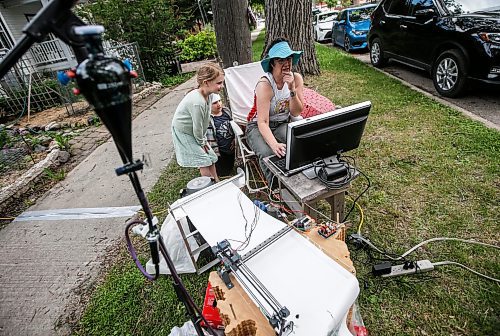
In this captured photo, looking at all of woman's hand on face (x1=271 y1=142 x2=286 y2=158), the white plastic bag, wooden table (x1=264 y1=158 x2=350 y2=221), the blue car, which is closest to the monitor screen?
wooden table (x1=264 y1=158 x2=350 y2=221)

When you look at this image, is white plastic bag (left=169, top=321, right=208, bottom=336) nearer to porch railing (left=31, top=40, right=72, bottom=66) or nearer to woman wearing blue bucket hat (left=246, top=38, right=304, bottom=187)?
woman wearing blue bucket hat (left=246, top=38, right=304, bottom=187)

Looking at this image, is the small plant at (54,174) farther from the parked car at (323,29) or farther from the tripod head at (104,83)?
the parked car at (323,29)

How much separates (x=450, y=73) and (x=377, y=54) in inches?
97.1

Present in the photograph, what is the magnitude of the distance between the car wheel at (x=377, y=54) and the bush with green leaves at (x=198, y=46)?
21.5ft

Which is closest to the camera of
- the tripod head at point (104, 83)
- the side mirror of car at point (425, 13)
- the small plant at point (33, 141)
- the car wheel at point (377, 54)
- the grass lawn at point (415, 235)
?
the tripod head at point (104, 83)

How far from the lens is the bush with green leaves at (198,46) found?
1106cm

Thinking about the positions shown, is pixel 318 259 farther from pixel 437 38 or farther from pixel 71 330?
pixel 437 38

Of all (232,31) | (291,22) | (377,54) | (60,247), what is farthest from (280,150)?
(377,54)

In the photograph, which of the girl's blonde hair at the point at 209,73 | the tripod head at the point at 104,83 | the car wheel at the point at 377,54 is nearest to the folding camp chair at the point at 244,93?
the girl's blonde hair at the point at 209,73

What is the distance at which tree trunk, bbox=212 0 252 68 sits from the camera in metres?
3.57

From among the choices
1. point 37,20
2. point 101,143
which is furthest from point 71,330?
point 101,143

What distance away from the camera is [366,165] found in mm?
3207

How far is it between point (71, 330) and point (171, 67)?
8813 millimetres

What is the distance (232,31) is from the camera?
145 inches
